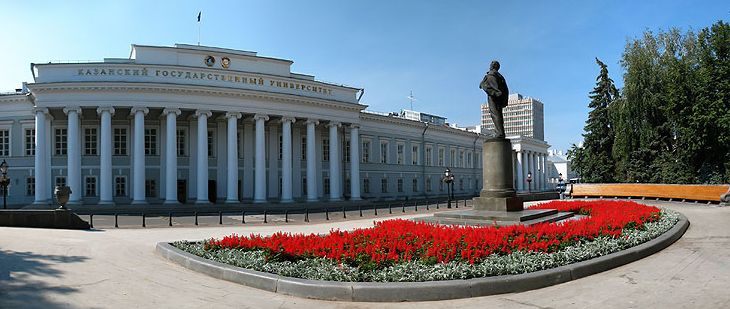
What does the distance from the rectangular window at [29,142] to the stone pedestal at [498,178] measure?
121 ft

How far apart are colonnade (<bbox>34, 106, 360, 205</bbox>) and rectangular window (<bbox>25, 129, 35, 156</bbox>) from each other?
3052 mm

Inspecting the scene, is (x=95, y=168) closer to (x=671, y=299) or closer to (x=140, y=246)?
(x=140, y=246)

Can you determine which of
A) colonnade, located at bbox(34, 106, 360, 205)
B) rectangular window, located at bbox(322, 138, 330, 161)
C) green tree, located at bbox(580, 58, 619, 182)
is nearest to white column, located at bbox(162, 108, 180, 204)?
colonnade, located at bbox(34, 106, 360, 205)

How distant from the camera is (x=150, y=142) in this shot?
3706 cm

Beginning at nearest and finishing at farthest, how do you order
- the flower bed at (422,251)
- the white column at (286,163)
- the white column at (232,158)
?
the flower bed at (422,251), the white column at (232,158), the white column at (286,163)

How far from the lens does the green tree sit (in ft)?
154

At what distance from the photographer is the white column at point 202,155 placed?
34781 millimetres

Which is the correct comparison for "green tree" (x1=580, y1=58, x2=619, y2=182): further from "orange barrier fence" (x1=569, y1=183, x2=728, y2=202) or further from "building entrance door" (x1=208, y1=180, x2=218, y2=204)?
"building entrance door" (x1=208, y1=180, x2=218, y2=204)

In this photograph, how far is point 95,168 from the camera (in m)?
35.8

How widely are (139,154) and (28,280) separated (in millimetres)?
28026

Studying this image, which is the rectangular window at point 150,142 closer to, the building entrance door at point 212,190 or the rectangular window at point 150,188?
the rectangular window at point 150,188

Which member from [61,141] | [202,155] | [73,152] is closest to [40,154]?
[73,152]

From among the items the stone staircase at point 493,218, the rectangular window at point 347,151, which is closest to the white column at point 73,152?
the rectangular window at point 347,151

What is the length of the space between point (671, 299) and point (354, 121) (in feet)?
121
